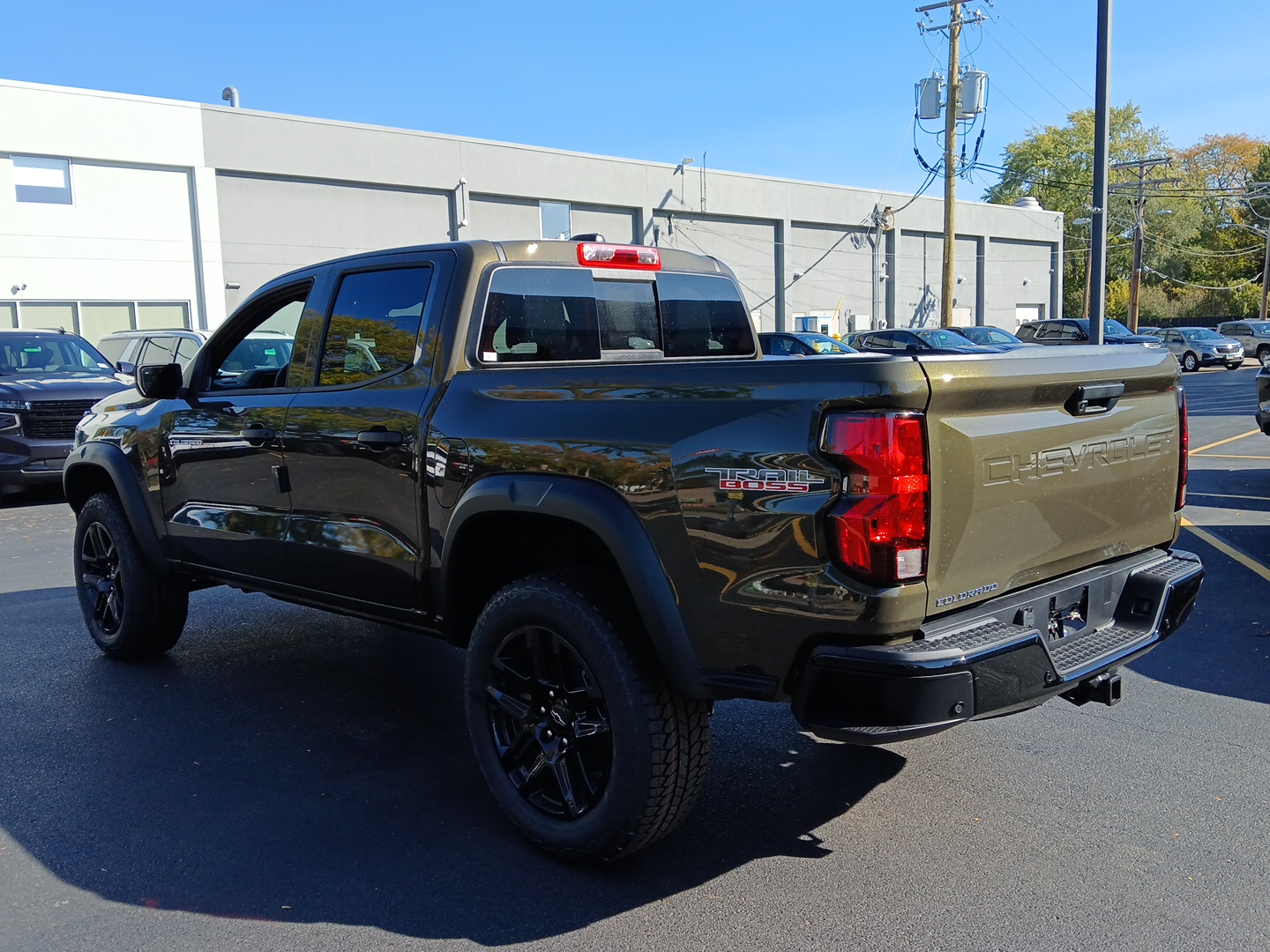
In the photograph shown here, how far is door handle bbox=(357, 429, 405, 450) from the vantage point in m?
3.78

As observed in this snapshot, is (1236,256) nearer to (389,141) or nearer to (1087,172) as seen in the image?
(1087,172)

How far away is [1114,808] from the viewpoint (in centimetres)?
359

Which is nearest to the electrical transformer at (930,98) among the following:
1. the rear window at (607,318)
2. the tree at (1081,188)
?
the rear window at (607,318)

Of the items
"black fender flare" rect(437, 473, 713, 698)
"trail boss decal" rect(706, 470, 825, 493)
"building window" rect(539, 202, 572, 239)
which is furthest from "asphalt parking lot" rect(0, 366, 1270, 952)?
"building window" rect(539, 202, 572, 239)

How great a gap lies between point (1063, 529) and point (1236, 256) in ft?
275

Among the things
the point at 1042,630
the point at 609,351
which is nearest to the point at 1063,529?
the point at 1042,630

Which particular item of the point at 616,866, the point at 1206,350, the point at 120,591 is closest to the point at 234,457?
the point at 120,591

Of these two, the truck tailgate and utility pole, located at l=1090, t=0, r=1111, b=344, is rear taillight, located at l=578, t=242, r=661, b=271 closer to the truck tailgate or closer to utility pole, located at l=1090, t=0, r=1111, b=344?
the truck tailgate

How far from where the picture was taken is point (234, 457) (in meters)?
4.59

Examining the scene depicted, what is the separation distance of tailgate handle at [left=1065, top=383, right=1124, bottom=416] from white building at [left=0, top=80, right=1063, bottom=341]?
80.6ft

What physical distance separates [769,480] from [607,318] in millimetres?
1800

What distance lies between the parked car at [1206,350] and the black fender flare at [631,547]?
123 feet

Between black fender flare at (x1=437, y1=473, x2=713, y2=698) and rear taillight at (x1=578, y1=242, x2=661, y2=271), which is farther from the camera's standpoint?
rear taillight at (x1=578, y1=242, x2=661, y2=271)

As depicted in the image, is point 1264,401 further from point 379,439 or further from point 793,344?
point 793,344
